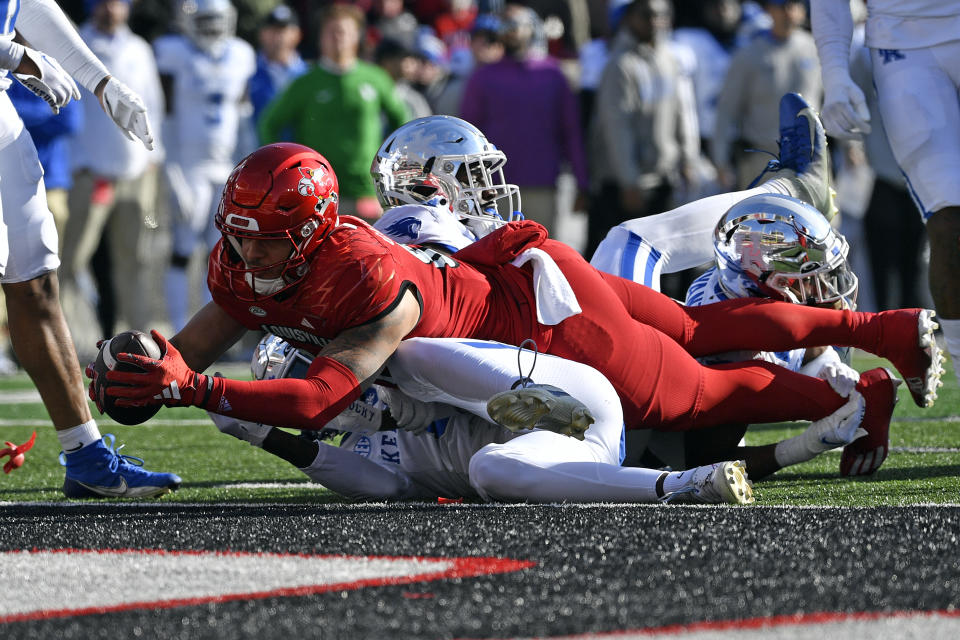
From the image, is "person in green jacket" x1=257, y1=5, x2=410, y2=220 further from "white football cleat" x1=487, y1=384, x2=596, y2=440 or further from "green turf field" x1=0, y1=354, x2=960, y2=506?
"white football cleat" x1=487, y1=384, x2=596, y2=440

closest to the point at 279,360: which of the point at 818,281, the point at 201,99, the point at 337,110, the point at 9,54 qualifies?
the point at 9,54

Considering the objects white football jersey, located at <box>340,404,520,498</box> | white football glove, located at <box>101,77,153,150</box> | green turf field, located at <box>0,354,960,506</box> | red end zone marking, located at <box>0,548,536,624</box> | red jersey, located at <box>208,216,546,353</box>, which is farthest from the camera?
white football glove, located at <box>101,77,153,150</box>

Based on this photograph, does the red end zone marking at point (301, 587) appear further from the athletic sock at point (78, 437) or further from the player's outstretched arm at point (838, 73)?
the player's outstretched arm at point (838, 73)

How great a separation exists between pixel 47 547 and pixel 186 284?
652cm

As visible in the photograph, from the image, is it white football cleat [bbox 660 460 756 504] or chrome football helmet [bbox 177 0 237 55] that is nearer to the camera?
white football cleat [bbox 660 460 756 504]

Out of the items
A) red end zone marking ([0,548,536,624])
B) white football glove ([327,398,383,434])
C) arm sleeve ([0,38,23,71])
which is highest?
arm sleeve ([0,38,23,71])

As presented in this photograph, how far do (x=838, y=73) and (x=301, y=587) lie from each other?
113 inches

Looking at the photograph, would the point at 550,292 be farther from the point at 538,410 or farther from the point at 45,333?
the point at 45,333

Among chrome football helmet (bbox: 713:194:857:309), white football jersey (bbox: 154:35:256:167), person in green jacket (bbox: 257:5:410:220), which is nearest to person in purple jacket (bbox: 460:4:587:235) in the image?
person in green jacket (bbox: 257:5:410:220)

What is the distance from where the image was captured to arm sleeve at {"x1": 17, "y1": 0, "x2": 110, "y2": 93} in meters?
4.28

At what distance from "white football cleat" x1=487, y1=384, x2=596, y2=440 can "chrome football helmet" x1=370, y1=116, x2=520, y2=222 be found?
1330mm

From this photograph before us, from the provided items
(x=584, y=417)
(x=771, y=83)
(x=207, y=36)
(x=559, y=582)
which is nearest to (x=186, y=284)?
(x=207, y=36)

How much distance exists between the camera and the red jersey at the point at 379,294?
354cm

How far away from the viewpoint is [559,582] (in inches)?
100
